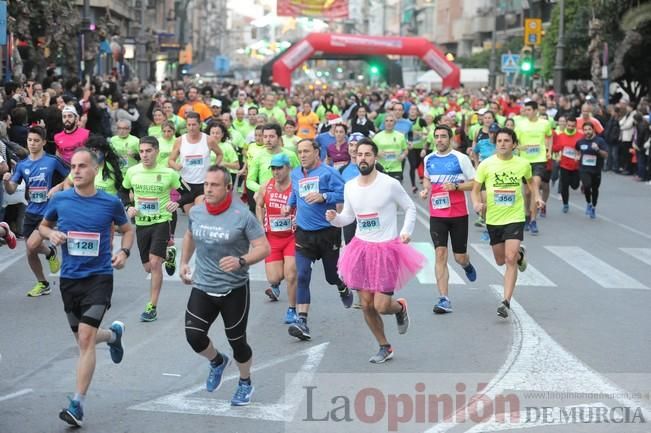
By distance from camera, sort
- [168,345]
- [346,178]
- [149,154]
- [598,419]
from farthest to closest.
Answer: [346,178]
[149,154]
[168,345]
[598,419]

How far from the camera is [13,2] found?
92.1 ft

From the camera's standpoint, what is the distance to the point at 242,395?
8.27 meters

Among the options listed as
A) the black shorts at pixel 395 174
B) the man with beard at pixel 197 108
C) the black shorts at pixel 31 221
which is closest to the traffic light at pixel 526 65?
the man with beard at pixel 197 108

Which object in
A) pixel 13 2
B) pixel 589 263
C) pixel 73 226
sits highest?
pixel 13 2

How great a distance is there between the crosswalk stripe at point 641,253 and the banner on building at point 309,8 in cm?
4391

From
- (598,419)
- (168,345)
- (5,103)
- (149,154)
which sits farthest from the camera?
(5,103)

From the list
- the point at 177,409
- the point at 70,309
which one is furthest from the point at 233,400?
the point at 70,309

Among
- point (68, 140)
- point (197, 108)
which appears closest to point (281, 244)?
point (68, 140)

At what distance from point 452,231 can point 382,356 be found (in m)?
3.09

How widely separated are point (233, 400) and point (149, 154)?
13.3 ft

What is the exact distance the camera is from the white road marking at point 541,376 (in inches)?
325

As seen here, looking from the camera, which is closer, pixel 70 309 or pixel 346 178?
pixel 70 309

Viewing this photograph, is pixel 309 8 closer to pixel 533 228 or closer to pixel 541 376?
pixel 533 228

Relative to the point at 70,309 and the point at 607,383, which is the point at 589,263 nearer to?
the point at 607,383
